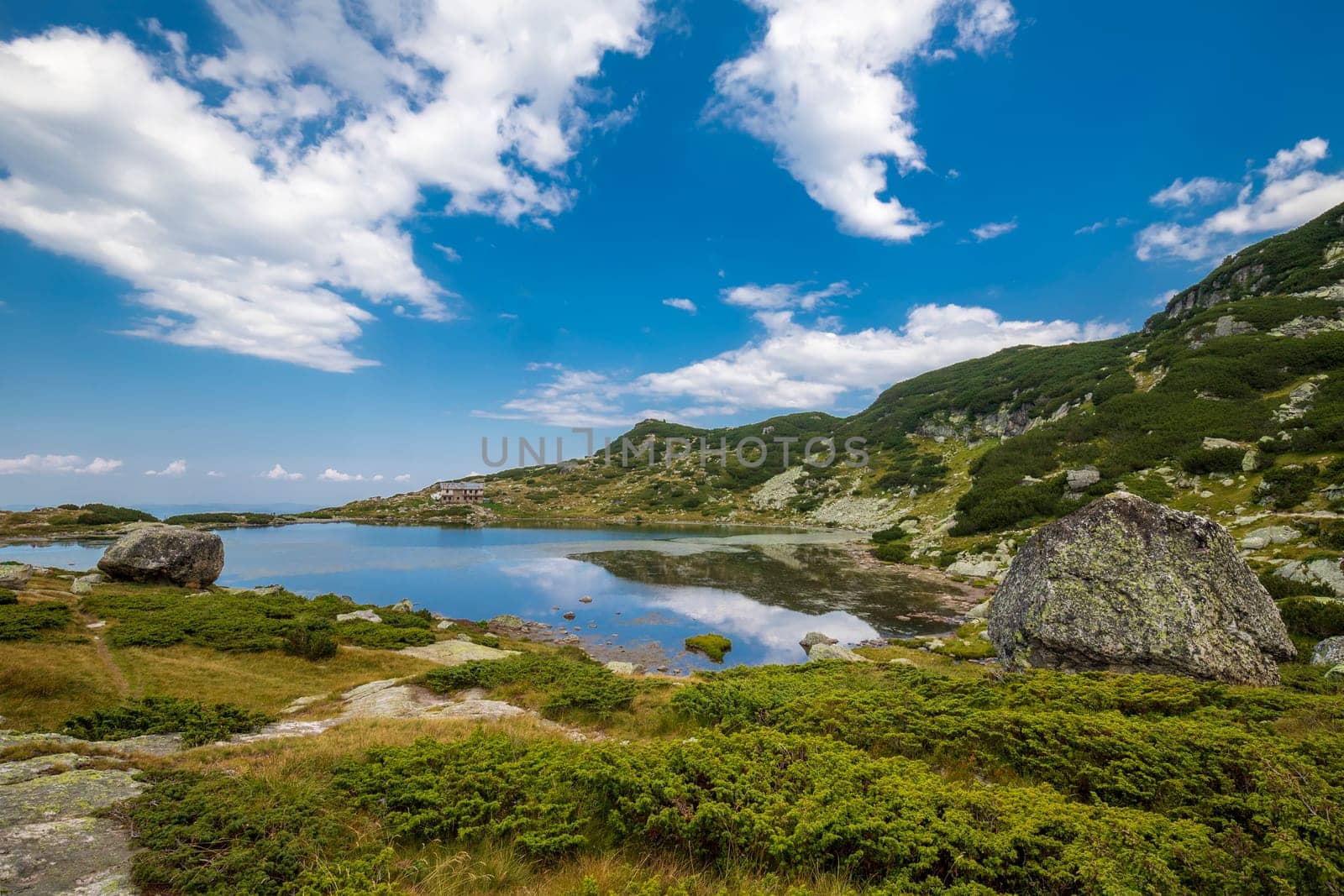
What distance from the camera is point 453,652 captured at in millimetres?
24188

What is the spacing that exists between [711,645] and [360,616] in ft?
65.0

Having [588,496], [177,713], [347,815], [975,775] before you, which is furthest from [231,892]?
[588,496]

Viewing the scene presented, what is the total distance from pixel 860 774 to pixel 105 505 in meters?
136

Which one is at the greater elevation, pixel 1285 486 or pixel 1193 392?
pixel 1193 392

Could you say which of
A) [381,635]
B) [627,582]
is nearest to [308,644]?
[381,635]

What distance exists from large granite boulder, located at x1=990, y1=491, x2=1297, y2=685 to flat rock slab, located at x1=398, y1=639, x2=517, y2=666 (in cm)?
2116

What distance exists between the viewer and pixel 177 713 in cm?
1223

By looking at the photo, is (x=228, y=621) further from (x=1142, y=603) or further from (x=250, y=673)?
(x=1142, y=603)

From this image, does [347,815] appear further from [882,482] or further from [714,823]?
[882,482]

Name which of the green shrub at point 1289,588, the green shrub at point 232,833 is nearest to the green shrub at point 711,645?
the green shrub at point 232,833

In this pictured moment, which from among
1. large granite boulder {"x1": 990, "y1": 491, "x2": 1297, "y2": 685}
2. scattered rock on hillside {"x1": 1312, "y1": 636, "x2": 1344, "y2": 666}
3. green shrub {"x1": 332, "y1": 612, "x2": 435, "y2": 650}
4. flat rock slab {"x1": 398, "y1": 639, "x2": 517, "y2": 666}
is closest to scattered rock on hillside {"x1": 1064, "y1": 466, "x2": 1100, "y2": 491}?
scattered rock on hillside {"x1": 1312, "y1": 636, "x2": 1344, "y2": 666}

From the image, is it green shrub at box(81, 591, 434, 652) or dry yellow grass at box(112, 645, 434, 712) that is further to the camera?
green shrub at box(81, 591, 434, 652)

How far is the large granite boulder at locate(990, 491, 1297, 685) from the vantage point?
14.9 metres

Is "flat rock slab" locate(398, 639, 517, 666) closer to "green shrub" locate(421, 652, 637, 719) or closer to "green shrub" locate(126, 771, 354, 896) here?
"green shrub" locate(421, 652, 637, 719)
